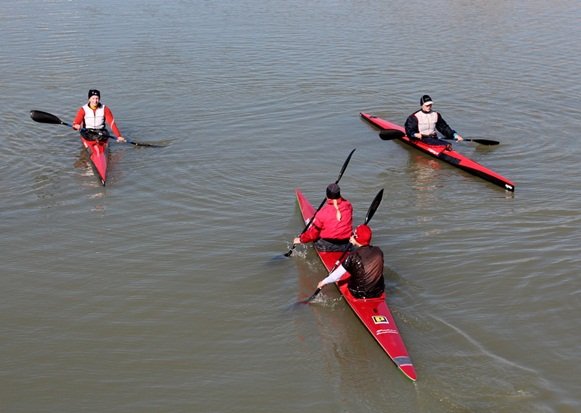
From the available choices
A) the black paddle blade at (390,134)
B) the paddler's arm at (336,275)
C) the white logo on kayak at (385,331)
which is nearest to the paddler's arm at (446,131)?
the black paddle blade at (390,134)

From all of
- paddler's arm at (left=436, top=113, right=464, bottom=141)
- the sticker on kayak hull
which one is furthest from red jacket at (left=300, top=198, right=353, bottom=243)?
paddler's arm at (left=436, top=113, right=464, bottom=141)

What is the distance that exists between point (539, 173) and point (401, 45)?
11845 mm

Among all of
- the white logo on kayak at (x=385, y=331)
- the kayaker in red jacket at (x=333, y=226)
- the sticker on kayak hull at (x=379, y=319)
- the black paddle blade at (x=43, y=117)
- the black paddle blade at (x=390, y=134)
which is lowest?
the white logo on kayak at (x=385, y=331)

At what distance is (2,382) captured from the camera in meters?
8.62

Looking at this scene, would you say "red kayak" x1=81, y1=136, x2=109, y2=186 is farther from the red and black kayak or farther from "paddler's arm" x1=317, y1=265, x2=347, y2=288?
the red and black kayak

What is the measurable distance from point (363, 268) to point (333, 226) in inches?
55.4

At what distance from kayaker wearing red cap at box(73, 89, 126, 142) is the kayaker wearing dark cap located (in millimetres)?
6337

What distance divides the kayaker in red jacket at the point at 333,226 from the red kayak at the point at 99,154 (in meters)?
5.26

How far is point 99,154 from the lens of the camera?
15.0 m

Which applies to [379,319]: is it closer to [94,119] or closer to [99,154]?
[99,154]

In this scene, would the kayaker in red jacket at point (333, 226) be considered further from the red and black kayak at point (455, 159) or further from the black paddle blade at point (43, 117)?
the black paddle blade at point (43, 117)

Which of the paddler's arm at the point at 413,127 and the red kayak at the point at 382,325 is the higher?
the paddler's arm at the point at 413,127

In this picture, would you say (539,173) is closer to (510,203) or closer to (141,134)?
(510,203)

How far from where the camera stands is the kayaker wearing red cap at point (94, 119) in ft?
50.9
